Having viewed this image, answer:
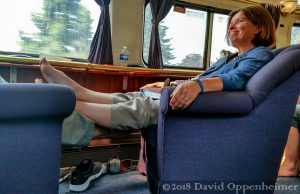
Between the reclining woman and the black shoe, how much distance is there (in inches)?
19.3

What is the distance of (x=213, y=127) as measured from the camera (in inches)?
36.7

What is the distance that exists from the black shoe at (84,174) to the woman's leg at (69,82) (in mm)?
487

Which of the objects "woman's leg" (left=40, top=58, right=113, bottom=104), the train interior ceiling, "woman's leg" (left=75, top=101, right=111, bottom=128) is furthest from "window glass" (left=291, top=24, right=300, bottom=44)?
"woman's leg" (left=75, top=101, right=111, bottom=128)

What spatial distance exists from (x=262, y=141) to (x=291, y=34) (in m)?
3.36

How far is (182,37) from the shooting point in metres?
2.96

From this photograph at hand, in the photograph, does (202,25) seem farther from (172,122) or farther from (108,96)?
(172,122)

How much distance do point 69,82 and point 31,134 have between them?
499 mm

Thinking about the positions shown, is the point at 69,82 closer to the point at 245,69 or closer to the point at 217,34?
the point at 245,69

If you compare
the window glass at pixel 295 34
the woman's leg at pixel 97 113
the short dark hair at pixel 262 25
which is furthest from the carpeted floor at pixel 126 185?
the window glass at pixel 295 34

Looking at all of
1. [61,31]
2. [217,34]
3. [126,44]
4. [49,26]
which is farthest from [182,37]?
[49,26]

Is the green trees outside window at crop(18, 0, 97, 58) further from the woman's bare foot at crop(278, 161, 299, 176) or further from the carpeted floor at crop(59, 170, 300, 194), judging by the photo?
the woman's bare foot at crop(278, 161, 299, 176)

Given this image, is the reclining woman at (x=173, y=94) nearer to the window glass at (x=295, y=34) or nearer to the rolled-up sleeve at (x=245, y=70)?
the rolled-up sleeve at (x=245, y=70)

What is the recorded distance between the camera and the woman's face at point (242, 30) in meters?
1.25

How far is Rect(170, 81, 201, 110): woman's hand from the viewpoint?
2.77 ft
